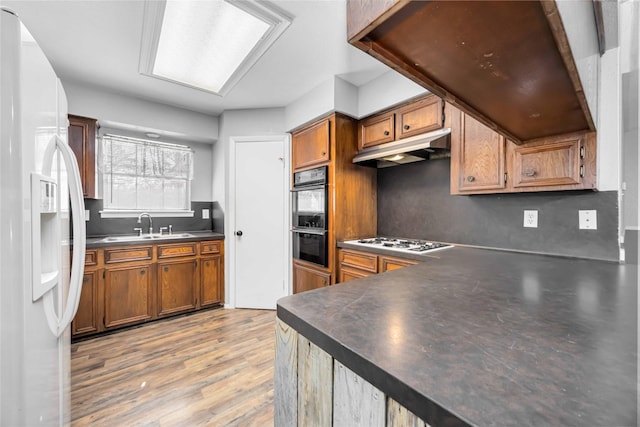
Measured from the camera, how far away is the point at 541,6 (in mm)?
504

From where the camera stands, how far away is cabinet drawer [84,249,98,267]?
246 centimetres

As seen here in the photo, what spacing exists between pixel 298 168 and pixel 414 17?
261 centimetres

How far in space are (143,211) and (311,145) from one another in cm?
223

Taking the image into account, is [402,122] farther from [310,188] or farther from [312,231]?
Result: [312,231]

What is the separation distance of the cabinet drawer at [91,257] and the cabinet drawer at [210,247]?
961 mm

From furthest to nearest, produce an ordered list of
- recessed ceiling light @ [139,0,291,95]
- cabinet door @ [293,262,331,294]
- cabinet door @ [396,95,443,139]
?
1. cabinet door @ [293,262,331,294]
2. cabinet door @ [396,95,443,139]
3. recessed ceiling light @ [139,0,291,95]

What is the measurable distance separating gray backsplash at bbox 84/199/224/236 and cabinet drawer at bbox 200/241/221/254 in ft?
0.77

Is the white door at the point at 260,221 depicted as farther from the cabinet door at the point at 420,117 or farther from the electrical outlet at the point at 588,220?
the electrical outlet at the point at 588,220

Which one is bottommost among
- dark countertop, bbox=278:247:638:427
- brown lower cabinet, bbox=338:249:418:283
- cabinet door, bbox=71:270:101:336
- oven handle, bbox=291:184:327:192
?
cabinet door, bbox=71:270:101:336

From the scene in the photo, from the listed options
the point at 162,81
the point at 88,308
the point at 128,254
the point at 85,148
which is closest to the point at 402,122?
the point at 162,81

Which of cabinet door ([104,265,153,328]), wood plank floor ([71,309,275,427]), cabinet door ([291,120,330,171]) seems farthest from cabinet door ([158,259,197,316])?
cabinet door ([291,120,330,171])

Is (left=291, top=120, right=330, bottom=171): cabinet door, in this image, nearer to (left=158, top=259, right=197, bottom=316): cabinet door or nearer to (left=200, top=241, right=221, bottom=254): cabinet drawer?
(left=200, top=241, right=221, bottom=254): cabinet drawer

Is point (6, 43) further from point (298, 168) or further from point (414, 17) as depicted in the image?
point (298, 168)

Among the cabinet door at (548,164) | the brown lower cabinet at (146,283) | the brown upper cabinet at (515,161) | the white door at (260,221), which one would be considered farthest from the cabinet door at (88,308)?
the cabinet door at (548,164)
